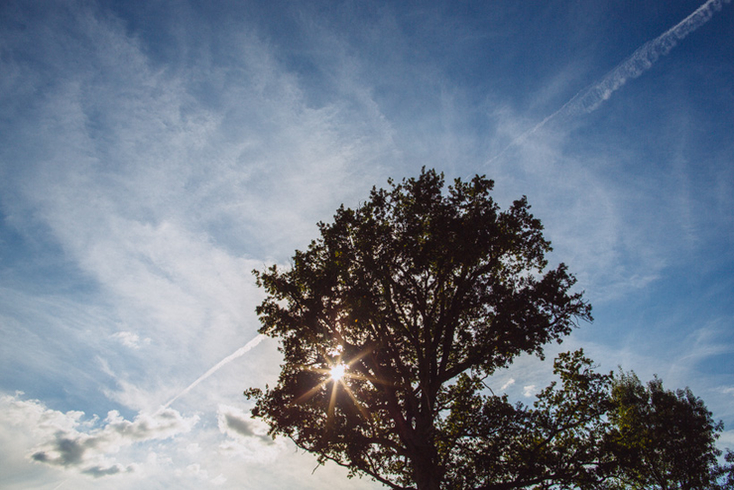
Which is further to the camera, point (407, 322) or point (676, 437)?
point (676, 437)

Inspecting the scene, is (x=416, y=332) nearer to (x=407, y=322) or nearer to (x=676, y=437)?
(x=407, y=322)

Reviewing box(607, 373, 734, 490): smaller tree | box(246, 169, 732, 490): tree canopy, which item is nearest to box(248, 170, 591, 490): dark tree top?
box(246, 169, 732, 490): tree canopy

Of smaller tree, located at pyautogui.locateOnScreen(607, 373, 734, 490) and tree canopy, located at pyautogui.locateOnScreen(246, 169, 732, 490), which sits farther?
smaller tree, located at pyautogui.locateOnScreen(607, 373, 734, 490)

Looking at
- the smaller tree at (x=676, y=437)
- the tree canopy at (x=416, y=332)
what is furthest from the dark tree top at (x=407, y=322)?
the smaller tree at (x=676, y=437)

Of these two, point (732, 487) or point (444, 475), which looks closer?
point (444, 475)

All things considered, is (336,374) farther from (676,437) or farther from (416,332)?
(676,437)

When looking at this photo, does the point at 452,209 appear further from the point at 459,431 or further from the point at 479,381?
the point at 459,431

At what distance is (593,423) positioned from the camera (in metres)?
13.4

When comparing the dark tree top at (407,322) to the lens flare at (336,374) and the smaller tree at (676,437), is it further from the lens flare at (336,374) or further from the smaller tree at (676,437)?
the smaller tree at (676,437)

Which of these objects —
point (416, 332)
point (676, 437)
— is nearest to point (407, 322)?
point (416, 332)

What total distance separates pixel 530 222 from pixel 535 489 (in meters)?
12.3

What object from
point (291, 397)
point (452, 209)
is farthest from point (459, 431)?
point (452, 209)

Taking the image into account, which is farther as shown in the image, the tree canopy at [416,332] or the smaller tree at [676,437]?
the smaller tree at [676,437]

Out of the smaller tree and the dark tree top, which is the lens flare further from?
the smaller tree
